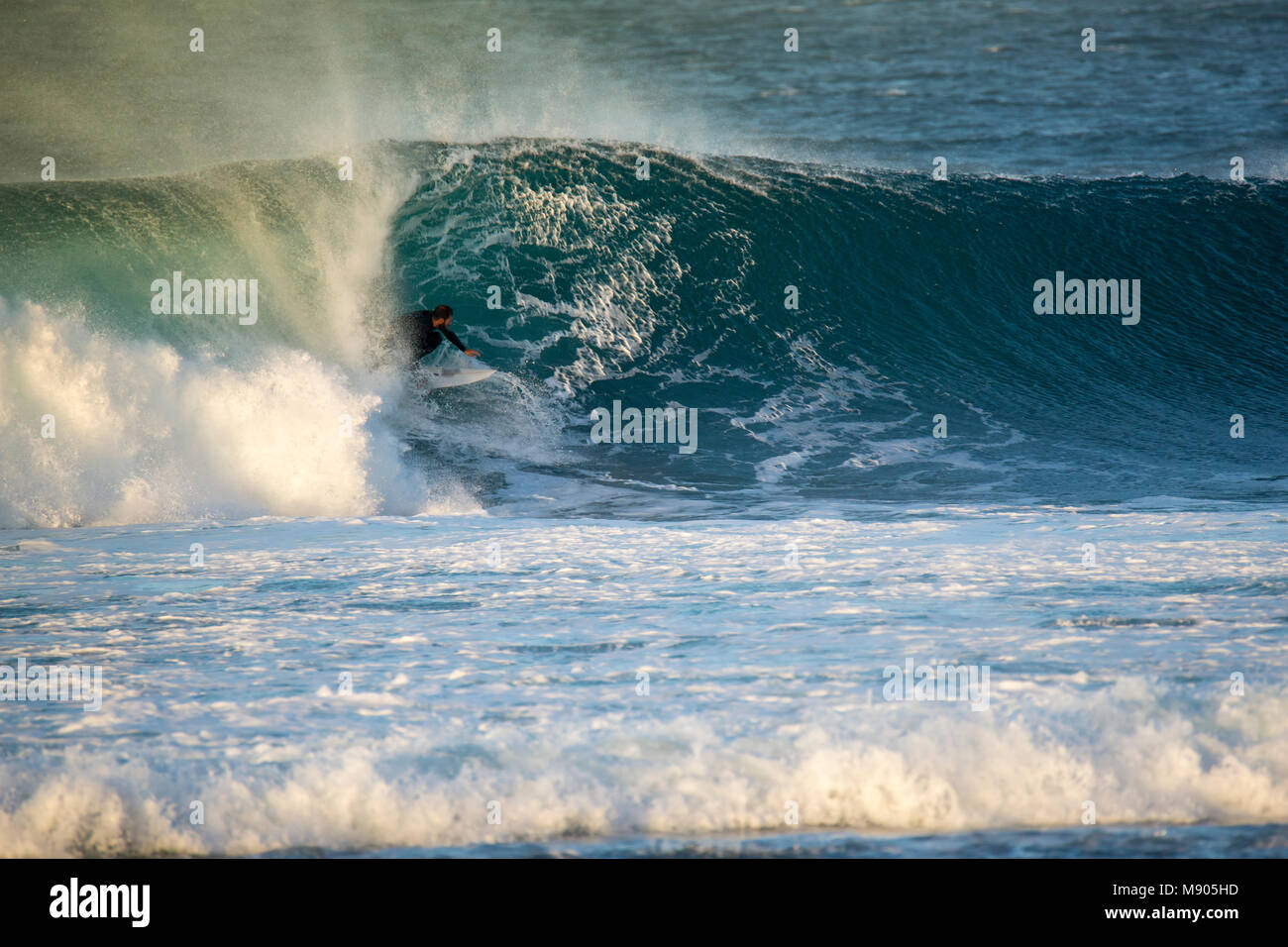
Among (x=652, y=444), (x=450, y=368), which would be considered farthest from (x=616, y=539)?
(x=450, y=368)

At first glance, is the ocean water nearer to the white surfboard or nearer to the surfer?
the white surfboard

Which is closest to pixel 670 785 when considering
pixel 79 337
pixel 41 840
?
pixel 41 840

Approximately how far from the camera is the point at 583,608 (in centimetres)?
497

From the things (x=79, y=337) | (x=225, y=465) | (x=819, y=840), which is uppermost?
(x=79, y=337)

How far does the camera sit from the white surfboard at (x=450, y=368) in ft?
33.3

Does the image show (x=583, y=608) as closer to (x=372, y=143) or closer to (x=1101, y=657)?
(x=1101, y=657)

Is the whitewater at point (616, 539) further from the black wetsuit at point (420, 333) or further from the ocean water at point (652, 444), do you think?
the black wetsuit at point (420, 333)

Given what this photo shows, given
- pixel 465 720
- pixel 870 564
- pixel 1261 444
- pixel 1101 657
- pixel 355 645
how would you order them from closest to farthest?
pixel 465 720 → pixel 1101 657 → pixel 355 645 → pixel 870 564 → pixel 1261 444

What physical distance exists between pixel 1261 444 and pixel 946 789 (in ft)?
29.2

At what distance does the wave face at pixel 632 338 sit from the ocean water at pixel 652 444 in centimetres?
6

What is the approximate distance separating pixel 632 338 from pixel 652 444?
1867 mm

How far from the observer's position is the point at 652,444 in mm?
10195

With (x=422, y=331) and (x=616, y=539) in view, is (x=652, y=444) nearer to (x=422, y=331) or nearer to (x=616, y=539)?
(x=422, y=331)

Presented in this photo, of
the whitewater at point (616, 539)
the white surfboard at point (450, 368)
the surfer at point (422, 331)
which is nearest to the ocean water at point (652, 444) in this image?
the whitewater at point (616, 539)
